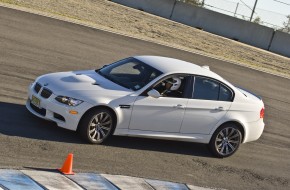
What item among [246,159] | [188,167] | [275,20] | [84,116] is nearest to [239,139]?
[246,159]

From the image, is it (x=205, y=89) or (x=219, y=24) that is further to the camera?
(x=219, y=24)

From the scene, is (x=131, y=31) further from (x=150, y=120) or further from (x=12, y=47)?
(x=150, y=120)

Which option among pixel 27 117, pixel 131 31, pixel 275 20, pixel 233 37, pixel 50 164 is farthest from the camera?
pixel 275 20

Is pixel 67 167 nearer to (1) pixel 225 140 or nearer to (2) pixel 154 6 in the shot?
(1) pixel 225 140

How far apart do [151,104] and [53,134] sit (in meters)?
1.91

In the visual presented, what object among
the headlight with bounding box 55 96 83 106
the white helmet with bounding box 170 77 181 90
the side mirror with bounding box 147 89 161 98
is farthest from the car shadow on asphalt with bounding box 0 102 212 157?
the white helmet with bounding box 170 77 181 90

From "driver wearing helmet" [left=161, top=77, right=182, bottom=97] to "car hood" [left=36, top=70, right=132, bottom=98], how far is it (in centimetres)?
82

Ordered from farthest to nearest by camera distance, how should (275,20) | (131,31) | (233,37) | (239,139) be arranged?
(275,20) < (233,37) < (131,31) < (239,139)

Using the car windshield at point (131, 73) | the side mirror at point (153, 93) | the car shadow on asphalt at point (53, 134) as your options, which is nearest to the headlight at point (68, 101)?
the car shadow on asphalt at point (53, 134)

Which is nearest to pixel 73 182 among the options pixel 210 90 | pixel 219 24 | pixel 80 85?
pixel 80 85

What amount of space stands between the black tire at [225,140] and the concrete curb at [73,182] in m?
2.20

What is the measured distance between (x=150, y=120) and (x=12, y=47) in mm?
8477

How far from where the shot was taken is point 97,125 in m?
11.9

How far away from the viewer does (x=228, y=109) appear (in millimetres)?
13336
